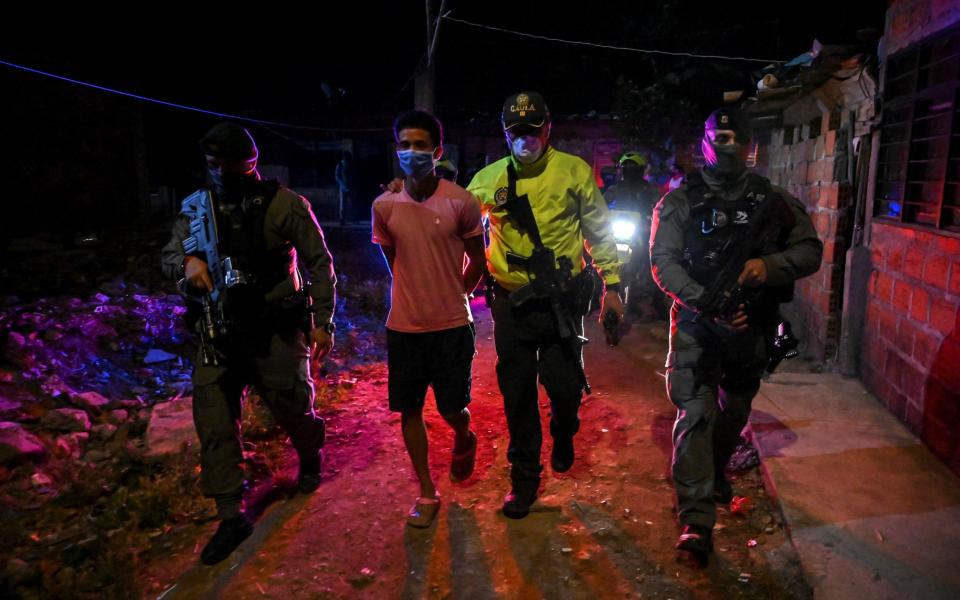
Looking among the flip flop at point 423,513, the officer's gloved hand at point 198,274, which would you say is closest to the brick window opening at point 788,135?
the flip flop at point 423,513

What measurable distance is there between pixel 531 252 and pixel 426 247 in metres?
0.58

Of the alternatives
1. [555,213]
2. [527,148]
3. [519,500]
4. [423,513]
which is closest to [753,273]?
[555,213]

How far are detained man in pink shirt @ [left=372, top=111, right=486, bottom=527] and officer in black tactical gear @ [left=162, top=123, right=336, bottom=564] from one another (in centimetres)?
43

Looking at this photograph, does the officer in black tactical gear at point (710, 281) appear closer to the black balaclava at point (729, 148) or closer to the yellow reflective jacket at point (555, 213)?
the black balaclava at point (729, 148)

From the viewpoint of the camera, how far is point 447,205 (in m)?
3.14

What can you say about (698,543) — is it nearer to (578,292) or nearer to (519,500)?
(519,500)

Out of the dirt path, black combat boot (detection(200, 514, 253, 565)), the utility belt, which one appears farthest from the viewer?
the utility belt

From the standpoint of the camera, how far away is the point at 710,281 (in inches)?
122

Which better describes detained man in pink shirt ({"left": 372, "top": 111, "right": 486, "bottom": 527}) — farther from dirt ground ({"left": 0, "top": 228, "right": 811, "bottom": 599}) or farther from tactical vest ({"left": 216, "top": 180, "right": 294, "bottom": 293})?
tactical vest ({"left": 216, "top": 180, "right": 294, "bottom": 293})

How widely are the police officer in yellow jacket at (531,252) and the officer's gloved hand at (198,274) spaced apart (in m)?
1.49

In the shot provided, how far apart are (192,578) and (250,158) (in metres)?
2.12

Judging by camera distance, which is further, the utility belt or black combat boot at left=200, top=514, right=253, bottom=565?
the utility belt

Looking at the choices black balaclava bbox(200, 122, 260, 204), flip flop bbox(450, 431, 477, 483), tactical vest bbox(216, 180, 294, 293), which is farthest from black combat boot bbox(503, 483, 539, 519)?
black balaclava bbox(200, 122, 260, 204)

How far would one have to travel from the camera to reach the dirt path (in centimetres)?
284
